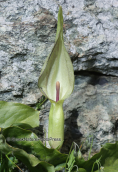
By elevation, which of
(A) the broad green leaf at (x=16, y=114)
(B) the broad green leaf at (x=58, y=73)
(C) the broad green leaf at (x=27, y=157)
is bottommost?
(C) the broad green leaf at (x=27, y=157)

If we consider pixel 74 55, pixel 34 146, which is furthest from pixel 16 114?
pixel 74 55

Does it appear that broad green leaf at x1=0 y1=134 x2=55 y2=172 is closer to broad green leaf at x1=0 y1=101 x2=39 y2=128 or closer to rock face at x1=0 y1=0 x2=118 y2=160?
broad green leaf at x1=0 y1=101 x2=39 y2=128

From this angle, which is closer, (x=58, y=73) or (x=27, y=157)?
(x=27, y=157)

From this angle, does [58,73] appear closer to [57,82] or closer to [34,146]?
[57,82]

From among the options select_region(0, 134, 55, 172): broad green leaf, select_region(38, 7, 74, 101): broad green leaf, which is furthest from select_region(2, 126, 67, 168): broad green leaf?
select_region(38, 7, 74, 101): broad green leaf

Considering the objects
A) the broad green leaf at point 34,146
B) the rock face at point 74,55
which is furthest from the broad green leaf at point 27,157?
the rock face at point 74,55

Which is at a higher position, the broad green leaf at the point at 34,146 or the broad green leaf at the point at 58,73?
the broad green leaf at the point at 58,73

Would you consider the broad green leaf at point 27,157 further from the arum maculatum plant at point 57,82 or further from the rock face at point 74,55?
the rock face at point 74,55
